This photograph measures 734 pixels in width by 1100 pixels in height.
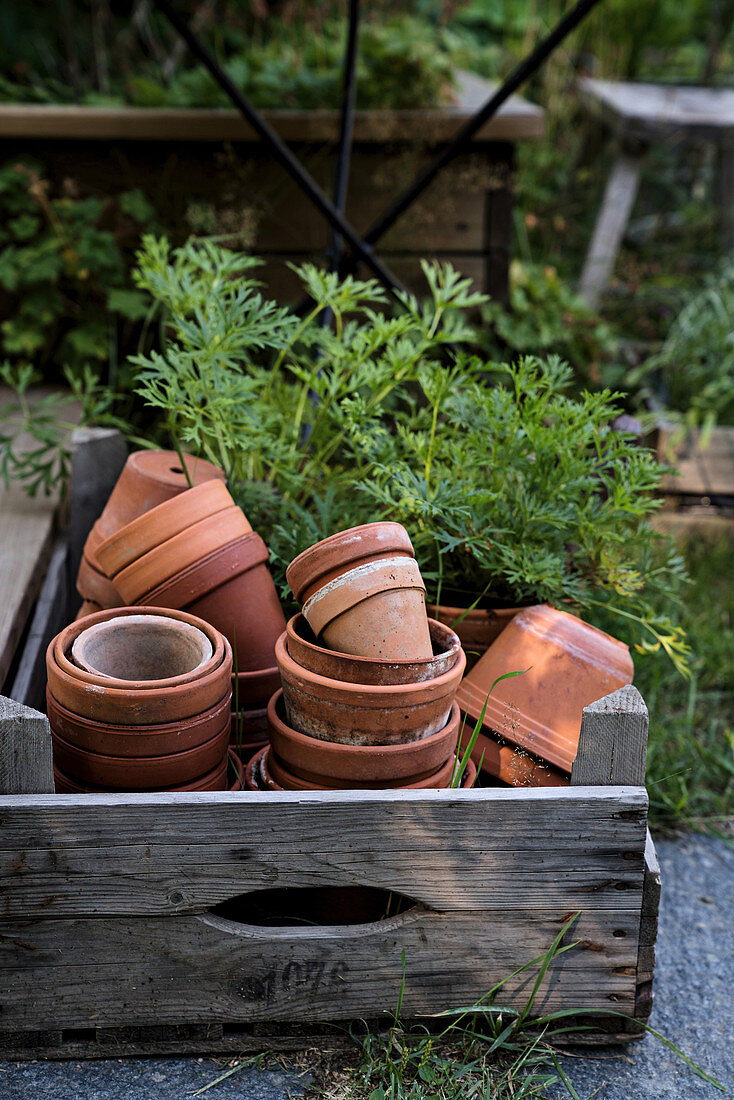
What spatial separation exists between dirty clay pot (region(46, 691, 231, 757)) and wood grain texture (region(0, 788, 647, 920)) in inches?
2.9

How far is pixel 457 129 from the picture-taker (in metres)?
3.12

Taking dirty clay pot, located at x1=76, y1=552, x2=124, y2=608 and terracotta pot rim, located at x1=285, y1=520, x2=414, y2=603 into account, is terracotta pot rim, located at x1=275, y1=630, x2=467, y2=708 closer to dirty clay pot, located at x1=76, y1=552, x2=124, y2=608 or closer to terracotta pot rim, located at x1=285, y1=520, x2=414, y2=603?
terracotta pot rim, located at x1=285, y1=520, x2=414, y2=603

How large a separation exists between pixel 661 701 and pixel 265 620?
1255 millimetres

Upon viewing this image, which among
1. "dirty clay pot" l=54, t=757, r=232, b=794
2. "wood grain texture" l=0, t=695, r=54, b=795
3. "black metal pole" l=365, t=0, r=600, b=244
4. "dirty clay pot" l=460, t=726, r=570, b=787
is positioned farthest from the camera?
"black metal pole" l=365, t=0, r=600, b=244

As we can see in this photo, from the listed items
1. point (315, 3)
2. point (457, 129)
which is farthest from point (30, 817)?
point (315, 3)

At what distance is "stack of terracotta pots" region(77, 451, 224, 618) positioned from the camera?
1663 mm

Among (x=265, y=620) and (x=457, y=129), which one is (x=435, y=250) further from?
(x=265, y=620)

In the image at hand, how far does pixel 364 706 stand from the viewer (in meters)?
1.28

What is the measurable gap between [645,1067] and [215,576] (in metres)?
1.01

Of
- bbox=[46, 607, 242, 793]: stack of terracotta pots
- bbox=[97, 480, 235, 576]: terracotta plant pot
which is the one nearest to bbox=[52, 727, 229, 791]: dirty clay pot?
bbox=[46, 607, 242, 793]: stack of terracotta pots

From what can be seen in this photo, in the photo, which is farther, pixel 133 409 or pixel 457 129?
pixel 457 129

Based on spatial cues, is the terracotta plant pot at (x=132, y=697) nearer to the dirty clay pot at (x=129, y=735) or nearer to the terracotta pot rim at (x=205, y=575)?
the dirty clay pot at (x=129, y=735)

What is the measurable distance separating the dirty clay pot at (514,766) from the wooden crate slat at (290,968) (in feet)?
0.68

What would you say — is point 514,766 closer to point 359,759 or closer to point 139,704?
point 359,759
